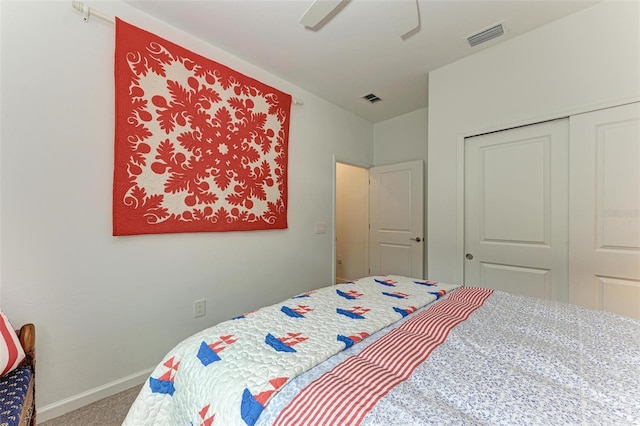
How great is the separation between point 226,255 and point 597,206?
9.39 ft

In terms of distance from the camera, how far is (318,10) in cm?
162

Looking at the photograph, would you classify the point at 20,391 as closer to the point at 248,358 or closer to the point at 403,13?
the point at 248,358

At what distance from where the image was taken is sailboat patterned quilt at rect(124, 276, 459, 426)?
0.70 m

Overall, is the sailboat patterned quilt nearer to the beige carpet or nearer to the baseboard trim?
the beige carpet

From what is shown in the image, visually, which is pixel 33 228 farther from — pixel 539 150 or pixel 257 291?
pixel 539 150

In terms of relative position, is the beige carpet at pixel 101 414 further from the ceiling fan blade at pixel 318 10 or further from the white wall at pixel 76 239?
the ceiling fan blade at pixel 318 10

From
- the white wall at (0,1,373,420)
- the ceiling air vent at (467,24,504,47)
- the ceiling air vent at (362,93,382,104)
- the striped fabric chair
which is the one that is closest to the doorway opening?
the ceiling air vent at (362,93,382,104)

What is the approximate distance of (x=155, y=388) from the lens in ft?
3.04

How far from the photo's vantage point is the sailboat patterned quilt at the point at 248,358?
0.70m

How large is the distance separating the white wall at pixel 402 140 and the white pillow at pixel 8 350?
→ 3465mm

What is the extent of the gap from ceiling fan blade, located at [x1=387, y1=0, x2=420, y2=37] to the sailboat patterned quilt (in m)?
1.76

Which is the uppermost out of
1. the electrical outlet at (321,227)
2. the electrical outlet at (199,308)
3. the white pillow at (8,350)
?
the electrical outlet at (321,227)

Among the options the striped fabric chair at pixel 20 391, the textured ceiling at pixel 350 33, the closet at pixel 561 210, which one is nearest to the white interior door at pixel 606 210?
the closet at pixel 561 210

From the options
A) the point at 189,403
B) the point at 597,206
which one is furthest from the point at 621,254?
the point at 189,403
